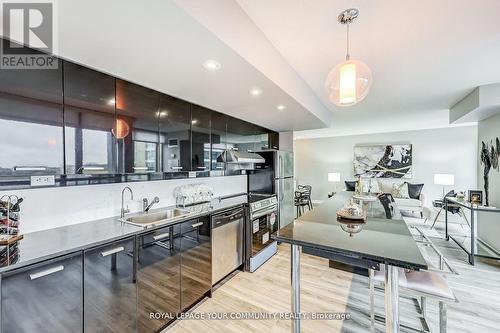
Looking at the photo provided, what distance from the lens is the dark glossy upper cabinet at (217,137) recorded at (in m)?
2.83

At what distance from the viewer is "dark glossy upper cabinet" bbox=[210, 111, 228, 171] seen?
283 centimetres

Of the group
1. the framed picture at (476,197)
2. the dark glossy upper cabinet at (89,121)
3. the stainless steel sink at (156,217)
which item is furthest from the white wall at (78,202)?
the framed picture at (476,197)

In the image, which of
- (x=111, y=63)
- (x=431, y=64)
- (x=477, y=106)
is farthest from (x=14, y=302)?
(x=477, y=106)

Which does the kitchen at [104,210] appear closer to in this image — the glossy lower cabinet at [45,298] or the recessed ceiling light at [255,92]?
the glossy lower cabinet at [45,298]

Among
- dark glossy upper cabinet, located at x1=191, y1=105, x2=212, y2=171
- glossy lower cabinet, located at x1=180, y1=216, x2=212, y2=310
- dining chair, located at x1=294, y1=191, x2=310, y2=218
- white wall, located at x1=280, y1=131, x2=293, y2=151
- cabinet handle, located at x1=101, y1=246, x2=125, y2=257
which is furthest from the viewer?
dining chair, located at x1=294, y1=191, x2=310, y2=218

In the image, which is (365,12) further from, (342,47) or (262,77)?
(262,77)

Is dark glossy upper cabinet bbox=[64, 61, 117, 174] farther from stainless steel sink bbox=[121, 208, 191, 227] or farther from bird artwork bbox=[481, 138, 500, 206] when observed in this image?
bird artwork bbox=[481, 138, 500, 206]

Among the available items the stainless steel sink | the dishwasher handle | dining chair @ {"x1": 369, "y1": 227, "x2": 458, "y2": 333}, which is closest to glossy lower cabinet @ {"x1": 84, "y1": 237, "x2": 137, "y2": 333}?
the stainless steel sink

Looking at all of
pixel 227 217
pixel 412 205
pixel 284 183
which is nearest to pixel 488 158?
pixel 412 205

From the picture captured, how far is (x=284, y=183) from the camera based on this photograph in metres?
3.99

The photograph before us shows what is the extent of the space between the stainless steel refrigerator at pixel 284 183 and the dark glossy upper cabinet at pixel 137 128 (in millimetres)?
2170

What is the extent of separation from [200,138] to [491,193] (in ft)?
15.4

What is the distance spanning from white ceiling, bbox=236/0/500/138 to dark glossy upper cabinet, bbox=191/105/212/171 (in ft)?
3.93

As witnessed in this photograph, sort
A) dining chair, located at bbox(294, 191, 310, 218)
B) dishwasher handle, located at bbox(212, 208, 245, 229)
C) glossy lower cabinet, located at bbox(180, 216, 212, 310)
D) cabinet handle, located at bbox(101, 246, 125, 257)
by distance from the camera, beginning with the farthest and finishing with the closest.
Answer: dining chair, located at bbox(294, 191, 310, 218), dishwasher handle, located at bbox(212, 208, 245, 229), glossy lower cabinet, located at bbox(180, 216, 212, 310), cabinet handle, located at bbox(101, 246, 125, 257)
